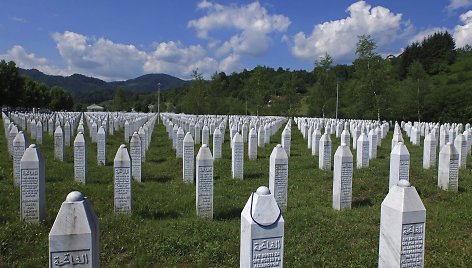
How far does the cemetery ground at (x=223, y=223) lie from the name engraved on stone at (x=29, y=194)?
255 millimetres

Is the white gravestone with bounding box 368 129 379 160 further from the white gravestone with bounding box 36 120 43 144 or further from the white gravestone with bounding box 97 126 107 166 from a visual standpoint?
the white gravestone with bounding box 36 120 43 144

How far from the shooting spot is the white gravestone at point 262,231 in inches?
151

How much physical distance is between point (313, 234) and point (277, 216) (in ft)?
11.0

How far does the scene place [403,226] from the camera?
4484 mm

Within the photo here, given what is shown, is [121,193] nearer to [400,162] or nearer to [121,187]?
[121,187]

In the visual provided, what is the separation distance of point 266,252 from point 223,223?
3.76 m

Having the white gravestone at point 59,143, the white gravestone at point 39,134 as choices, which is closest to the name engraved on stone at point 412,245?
the white gravestone at point 59,143

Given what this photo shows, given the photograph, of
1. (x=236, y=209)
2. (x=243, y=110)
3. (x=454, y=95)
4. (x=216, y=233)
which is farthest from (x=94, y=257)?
(x=243, y=110)

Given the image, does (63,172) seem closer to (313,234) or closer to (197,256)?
(197,256)

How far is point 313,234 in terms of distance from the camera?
695 centimetres

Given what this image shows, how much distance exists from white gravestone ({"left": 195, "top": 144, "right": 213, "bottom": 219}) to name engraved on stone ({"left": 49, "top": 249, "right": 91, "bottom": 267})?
4493 millimetres

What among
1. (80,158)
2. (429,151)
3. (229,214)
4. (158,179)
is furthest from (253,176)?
(429,151)

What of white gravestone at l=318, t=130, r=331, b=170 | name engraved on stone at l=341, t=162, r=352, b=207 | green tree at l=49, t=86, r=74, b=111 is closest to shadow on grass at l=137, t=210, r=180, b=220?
name engraved on stone at l=341, t=162, r=352, b=207

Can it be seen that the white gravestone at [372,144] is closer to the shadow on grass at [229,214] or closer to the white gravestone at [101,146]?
the shadow on grass at [229,214]
